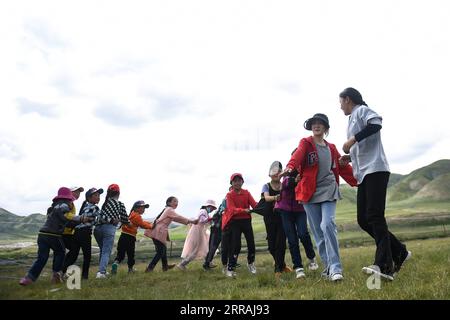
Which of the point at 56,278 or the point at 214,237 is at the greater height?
the point at 214,237

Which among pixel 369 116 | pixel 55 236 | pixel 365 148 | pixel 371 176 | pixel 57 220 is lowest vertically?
pixel 55 236

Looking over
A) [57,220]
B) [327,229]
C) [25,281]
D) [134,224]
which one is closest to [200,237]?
[134,224]

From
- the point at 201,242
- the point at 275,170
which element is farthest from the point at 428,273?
the point at 201,242

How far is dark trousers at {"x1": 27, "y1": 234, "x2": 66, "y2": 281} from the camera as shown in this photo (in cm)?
893

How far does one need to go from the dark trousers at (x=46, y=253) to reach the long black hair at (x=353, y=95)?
24.2 feet

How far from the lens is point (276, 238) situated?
9125mm

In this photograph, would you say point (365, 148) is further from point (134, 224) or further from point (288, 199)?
point (134, 224)

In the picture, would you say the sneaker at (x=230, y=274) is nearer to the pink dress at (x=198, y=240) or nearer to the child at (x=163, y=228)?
the child at (x=163, y=228)

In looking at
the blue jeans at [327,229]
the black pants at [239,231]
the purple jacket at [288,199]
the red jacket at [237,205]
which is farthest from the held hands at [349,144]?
the black pants at [239,231]

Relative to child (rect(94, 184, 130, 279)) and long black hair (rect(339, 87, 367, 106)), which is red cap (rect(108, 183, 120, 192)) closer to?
child (rect(94, 184, 130, 279))

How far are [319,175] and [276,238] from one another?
8.55 ft

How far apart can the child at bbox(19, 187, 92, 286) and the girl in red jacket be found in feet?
18.8

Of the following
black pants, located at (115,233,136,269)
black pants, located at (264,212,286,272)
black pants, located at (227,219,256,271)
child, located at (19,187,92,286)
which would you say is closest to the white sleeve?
black pants, located at (264,212,286,272)
